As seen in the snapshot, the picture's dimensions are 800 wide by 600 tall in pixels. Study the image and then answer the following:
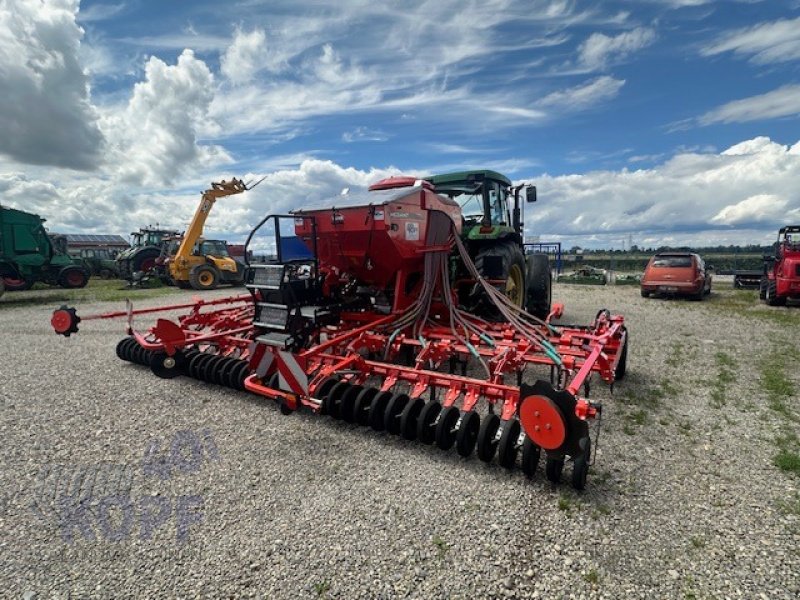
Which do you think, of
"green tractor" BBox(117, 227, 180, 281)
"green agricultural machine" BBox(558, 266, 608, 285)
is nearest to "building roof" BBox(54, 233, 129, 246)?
"green tractor" BBox(117, 227, 180, 281)

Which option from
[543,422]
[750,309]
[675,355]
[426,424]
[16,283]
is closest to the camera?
[543,422]

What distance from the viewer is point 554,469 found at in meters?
2.96

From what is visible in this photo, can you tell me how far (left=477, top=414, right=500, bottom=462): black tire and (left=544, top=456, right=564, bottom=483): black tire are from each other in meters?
0.40

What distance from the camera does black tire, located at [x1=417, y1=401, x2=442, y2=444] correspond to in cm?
343

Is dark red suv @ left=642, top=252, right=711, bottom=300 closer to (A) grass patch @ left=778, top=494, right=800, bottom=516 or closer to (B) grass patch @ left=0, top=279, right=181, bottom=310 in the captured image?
(A) grass patch @ left=778, top=494, right=800, bottom=516

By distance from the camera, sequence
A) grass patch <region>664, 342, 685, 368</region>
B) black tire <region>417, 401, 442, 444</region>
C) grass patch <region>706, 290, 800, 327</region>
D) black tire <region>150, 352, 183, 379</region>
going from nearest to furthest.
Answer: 1. black tire <region>417, 401, 442, 444</region>
2. black tire <region>150, 352, 183, 379</region>
3. grass patch <region>664, 342, 685, 368</region>
4. grass patch <region>706, 290, 800, 327</region>

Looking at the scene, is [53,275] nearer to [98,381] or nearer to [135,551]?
[98,381]

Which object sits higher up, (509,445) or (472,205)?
(472,205)

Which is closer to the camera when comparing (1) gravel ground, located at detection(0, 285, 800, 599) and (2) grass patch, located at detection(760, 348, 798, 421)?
(1) gravel ground, located at detection(0, 285, 800, 599)

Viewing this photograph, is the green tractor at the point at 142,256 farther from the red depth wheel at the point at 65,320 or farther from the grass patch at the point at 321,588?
the grass patch at the point at 321,588

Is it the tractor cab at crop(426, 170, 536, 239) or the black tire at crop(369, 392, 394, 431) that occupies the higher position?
the tractor cab at crop(426, 170, 536, 239)

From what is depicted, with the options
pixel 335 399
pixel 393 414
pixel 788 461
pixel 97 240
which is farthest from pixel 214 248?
pixel 97 240

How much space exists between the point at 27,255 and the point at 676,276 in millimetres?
21667

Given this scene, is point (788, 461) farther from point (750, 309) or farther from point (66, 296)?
point (66, 296)
